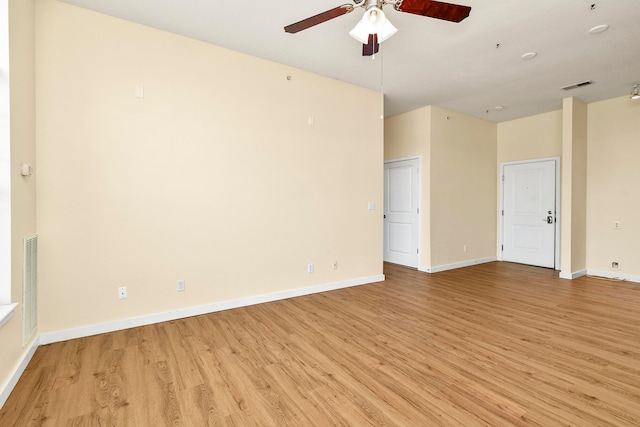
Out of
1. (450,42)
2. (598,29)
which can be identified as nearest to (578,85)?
(598,29)

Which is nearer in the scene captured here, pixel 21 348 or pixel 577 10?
pixel 21 348

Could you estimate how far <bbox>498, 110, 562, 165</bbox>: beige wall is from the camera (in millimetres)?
5480

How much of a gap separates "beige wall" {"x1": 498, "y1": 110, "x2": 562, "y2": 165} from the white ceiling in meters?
0.89

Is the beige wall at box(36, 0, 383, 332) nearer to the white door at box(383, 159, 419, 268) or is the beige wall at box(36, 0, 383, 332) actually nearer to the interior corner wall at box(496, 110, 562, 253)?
the white door at box(383, 159, 419, 268)

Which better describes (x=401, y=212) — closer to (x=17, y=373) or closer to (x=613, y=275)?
(x=613, y=275)

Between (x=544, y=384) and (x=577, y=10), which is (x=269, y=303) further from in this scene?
(x=577, y=10)

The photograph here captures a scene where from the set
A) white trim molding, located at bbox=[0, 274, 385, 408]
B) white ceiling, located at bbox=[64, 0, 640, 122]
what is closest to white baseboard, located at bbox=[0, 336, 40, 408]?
white trim molding, located at bbox=[0, 274, 385, 408]

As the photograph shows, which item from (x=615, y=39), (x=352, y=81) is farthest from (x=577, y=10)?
(x=352, y=81)

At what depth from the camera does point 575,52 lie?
11.1 feet

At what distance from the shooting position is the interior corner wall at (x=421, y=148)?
208 inches

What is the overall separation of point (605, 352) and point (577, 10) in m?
2.92

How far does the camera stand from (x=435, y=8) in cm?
198

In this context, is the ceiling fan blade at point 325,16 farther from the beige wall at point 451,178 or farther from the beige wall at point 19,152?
the beige wall at point 451,178

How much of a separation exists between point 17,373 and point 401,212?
5376 mm
